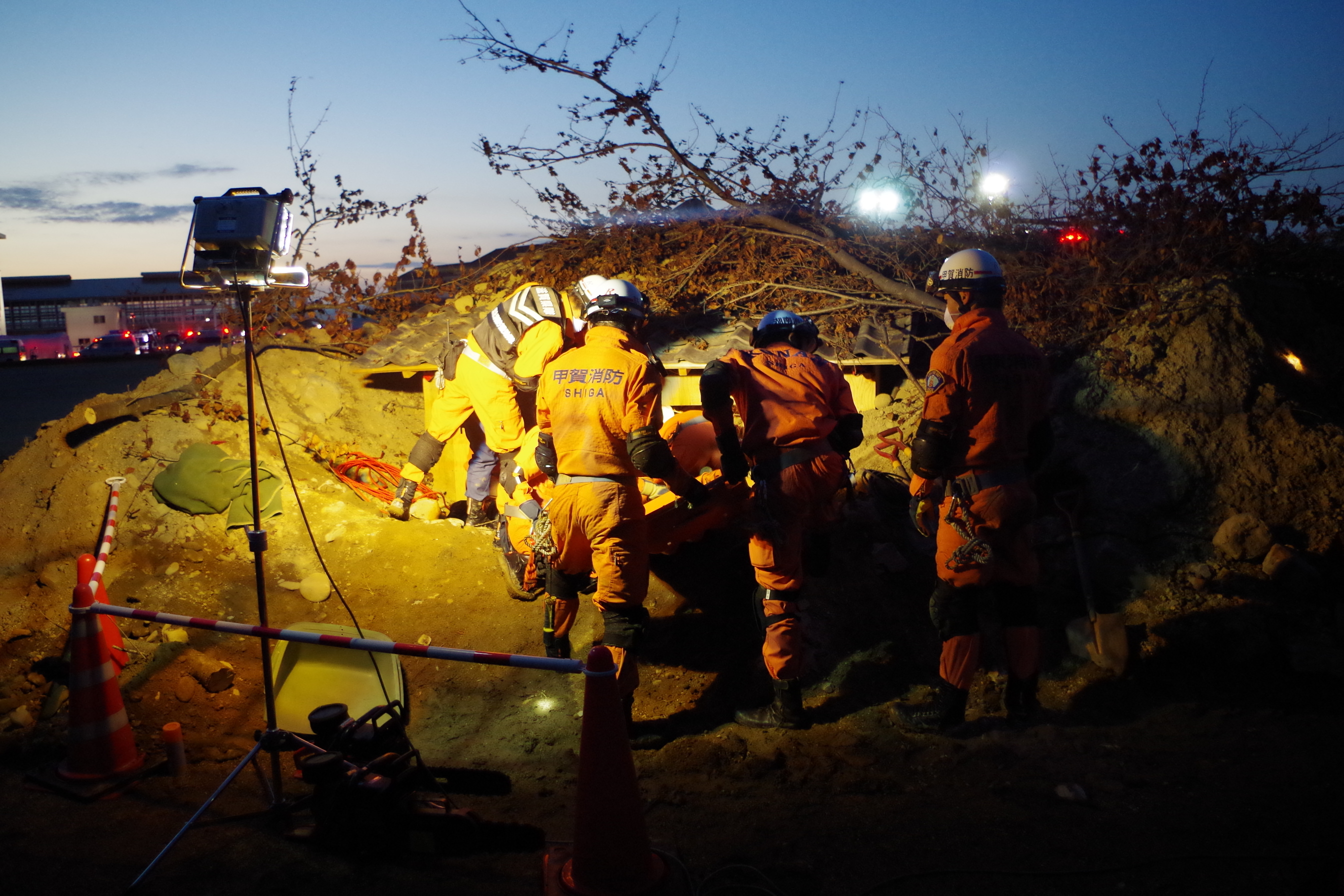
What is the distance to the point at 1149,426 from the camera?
6.30 meters

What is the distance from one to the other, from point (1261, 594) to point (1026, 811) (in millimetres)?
3070

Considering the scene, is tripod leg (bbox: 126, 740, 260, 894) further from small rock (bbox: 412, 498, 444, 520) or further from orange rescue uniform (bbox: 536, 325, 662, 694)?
small rock (bbox: 412, 498, 444, 520)

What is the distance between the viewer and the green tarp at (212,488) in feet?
22.4

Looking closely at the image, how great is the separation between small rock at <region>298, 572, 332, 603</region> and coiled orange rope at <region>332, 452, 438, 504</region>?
1.43m

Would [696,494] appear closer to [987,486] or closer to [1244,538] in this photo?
[987,486]

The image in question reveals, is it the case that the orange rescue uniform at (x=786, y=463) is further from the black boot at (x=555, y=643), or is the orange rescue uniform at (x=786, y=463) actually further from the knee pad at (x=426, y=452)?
the knee pad at (x=426, y=452)

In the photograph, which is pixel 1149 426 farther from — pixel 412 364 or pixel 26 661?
pixel 26 661

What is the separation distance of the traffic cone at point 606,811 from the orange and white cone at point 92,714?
2.41 meters

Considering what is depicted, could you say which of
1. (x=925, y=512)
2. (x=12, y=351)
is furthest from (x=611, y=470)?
(x=12, y=351)

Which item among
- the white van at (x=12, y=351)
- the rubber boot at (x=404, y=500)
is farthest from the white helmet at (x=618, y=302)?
the white van at (x=12, y=351)

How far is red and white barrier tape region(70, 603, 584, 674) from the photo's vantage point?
287cm

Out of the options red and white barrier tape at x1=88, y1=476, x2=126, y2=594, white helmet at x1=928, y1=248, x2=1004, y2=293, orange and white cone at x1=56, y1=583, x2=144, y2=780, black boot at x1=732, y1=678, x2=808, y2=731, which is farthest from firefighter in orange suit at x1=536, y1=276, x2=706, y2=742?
red and white barrier tape at x1=88, y1=476, x2=126, y2=594

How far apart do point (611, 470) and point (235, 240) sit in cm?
210

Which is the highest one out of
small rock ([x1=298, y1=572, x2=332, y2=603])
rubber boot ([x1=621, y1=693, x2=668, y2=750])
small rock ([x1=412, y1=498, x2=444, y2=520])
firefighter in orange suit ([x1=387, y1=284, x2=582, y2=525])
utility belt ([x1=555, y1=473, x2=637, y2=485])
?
firefighter in orange suit ([x1=387, y1=284, x2=582, y2=525])
